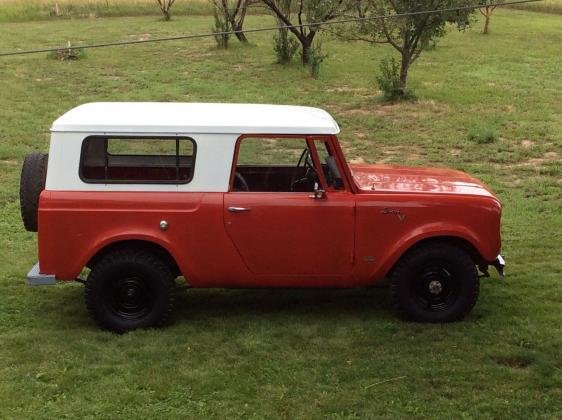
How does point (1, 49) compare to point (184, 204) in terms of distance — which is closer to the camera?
point (184, 204)

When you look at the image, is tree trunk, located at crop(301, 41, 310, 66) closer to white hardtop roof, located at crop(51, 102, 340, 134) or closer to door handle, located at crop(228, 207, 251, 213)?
white hardtop roof, located at crop(51, 102, 340, 134)

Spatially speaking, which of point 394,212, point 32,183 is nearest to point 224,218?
point 394,212

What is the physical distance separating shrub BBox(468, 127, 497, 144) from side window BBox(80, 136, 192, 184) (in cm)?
827

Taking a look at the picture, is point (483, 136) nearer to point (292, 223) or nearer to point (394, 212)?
point (394, 212)

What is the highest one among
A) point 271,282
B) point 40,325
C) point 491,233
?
point 491,233

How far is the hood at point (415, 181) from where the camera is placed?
5.53 metres

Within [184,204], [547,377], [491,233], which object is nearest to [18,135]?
[184,204]

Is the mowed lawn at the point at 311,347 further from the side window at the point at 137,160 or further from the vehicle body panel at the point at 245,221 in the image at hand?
the side window at the point at 137,160

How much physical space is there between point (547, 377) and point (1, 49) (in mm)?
22467

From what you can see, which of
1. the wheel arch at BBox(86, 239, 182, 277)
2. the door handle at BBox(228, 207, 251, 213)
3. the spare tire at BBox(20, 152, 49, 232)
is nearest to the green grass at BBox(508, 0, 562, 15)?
the door handle at BBox(228, 207, 251, 213)

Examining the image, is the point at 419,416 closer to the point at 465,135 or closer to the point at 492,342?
the point at 492,342

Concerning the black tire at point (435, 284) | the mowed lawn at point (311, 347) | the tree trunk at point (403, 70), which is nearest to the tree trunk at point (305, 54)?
the tree trunk at point (403, 70)

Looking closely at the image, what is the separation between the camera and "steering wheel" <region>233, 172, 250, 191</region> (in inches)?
215

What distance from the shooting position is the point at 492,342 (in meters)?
5.27
